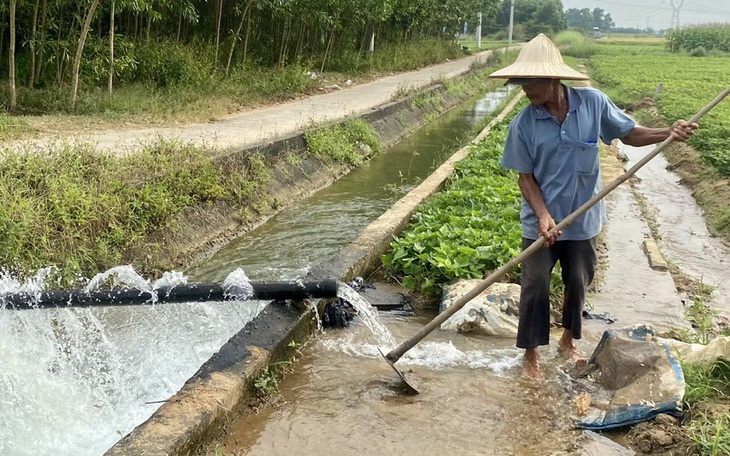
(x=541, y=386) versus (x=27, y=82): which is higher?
(x=27, y=82)

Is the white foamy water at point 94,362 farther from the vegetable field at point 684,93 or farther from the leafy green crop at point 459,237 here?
the vegetable field at point 684,93

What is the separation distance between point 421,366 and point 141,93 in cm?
955

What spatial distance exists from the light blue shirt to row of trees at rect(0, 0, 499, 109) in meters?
8.34

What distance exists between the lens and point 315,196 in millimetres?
9227

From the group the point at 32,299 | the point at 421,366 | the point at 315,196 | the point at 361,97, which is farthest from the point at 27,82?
the point at 421,366

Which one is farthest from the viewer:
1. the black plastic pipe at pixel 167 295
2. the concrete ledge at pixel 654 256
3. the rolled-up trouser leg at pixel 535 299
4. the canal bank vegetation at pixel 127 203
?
the concrete ledge at pixel 654 256

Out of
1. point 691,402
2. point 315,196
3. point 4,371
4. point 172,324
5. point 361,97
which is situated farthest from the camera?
point 361,97

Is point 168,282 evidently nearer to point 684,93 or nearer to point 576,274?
point 576,274

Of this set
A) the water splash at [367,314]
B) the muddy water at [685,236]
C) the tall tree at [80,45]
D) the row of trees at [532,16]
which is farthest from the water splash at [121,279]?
the row of trees at [532,16]

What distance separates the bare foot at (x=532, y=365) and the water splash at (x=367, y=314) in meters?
0.85

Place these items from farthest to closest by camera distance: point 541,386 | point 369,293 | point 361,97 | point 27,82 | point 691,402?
point 361,97, point 27,82, point 369,293, point 541,386, point 691,402

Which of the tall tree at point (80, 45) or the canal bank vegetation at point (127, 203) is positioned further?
the tall tree at point (80, 45)

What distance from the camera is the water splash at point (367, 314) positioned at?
4352mm

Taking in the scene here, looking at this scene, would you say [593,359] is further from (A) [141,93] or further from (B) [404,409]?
(A) [141,93]
